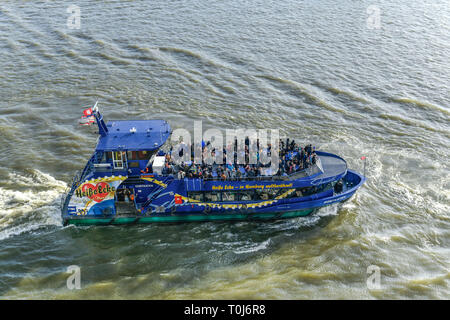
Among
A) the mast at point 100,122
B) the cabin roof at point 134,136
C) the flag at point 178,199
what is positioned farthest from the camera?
the flag at point 178,199

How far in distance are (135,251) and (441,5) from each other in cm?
5830

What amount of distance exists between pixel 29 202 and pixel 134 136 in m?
8.76

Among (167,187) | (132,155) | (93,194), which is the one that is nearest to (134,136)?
(132,155)

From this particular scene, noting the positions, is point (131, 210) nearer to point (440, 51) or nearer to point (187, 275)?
point (187, 275)

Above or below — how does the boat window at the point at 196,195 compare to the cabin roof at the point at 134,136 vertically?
below

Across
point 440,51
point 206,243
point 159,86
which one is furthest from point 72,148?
point 440,51

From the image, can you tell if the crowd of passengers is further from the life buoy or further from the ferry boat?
the life buoy

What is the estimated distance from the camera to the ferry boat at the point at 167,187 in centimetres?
2303

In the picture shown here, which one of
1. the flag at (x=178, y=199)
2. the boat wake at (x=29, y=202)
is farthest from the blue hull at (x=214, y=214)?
the boat wake at (x=29, y=202)

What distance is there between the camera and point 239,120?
122ft

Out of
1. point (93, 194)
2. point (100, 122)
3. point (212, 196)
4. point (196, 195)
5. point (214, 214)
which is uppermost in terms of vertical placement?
point (100, 122)

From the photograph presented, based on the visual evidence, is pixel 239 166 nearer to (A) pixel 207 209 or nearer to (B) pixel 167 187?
(A) pixel 207 209

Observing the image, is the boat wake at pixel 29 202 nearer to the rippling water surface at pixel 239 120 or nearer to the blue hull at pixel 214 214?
the rippling water surface at pixel 239 120

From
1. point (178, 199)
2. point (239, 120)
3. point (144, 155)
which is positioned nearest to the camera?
point (144, 155)
